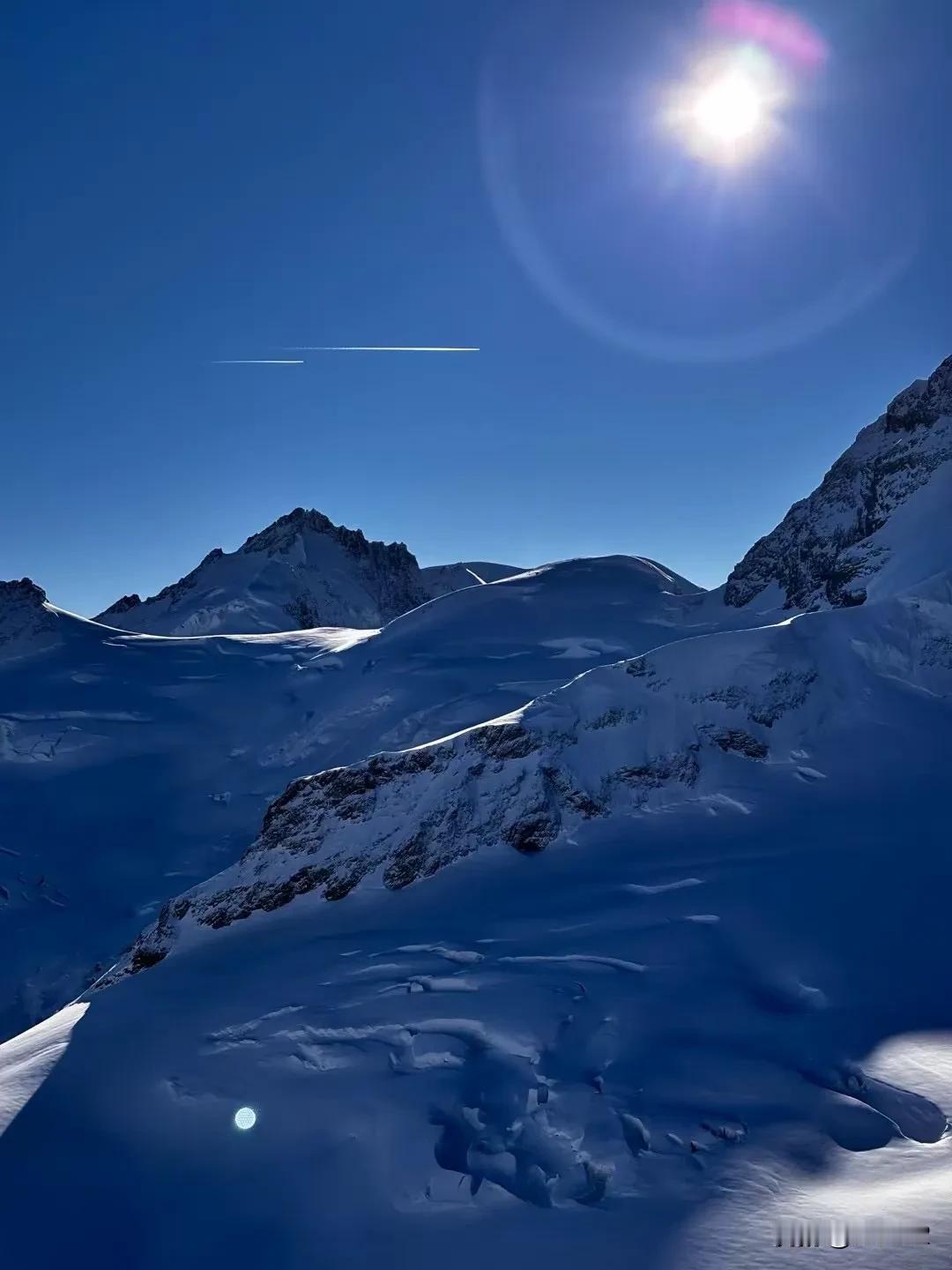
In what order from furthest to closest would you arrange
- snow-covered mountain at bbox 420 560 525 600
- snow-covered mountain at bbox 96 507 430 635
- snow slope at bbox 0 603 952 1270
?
snow-covered mountain at bbox 420 560 525 600 → snow-covered mountain at bbox 96 507 430 635 → snow slope at bbox 0 603 952 1270

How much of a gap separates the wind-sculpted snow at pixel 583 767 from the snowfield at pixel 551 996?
8 centimetres

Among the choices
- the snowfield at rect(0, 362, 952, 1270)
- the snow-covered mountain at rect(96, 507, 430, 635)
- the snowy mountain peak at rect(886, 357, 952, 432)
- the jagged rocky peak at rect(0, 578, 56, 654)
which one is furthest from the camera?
the snow-covered mountain at rect(96, 507, 430, 635)

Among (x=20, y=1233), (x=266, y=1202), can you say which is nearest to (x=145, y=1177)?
(x=20, y=1233)

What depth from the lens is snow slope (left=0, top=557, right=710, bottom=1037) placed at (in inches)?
1061

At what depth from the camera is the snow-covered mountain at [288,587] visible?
3007 inches

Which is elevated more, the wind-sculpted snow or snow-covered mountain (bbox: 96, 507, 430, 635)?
snow-covered mountain (bbox: 96, 507, 430, 635)

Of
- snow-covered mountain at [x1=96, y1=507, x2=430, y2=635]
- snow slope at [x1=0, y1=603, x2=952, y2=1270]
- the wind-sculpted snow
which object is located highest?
snow-covered mountain at [x1=96, y1=507, x2=430, y2=635]

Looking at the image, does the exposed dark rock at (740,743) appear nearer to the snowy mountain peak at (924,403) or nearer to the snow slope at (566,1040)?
the snow slope at (566,1040)

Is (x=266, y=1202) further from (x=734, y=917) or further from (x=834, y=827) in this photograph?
(x=834, y=827)

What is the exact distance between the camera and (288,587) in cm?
8288

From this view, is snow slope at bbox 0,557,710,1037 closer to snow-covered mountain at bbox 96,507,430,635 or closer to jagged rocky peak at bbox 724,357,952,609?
jagged rocky peak at bbox 724,357,952,609

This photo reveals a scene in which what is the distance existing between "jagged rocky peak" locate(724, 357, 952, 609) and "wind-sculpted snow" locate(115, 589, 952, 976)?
19.7m

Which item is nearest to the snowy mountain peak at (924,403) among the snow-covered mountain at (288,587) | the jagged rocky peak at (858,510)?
the jagged rocky peak at (858,510)

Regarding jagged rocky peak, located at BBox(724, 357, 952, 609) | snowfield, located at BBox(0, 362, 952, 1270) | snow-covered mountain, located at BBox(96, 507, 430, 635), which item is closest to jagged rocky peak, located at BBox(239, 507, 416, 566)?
snow-covered mountain, located at BBox(96, 507, 430, 635)
